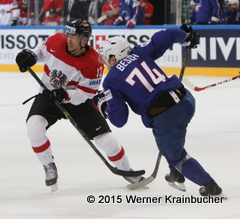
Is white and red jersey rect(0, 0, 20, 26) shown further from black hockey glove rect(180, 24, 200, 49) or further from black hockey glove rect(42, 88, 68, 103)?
black hockey glove rect(42, 88, 68, 103)

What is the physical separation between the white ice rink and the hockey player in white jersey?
208 mm

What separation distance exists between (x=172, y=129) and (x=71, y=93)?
744mm

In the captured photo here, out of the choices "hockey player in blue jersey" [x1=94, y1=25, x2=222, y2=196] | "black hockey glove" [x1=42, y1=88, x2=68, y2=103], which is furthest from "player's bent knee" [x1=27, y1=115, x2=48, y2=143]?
"hockey player in blue jersey" [x1=94, y1=25, x2=222, y2=196]

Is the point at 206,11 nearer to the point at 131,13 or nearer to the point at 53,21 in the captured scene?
the point at 131,13

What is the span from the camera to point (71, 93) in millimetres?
3207

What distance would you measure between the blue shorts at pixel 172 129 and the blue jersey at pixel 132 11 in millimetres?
6842

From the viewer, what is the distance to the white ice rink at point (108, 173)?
9.17ft

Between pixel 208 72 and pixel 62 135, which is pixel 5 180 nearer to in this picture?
pixel 62 135

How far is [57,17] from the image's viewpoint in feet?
33.8

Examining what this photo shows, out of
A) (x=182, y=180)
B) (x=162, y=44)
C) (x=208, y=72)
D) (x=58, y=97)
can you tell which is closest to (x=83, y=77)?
(x=58, y=97)

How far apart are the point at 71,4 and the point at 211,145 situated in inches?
249

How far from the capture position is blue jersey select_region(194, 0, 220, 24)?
901 cm

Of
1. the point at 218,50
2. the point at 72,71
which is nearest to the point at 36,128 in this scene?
the point at 72,71

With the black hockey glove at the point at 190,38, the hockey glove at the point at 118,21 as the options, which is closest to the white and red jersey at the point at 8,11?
the hockey glove at the point at 118,21
